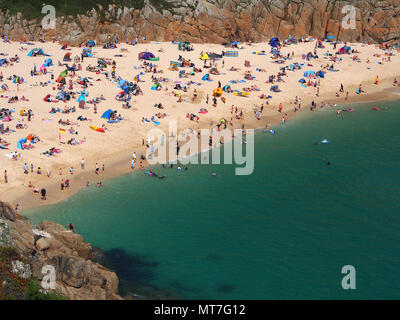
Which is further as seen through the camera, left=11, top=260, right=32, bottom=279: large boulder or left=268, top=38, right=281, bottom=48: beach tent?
left=268, top=38, right=281, bottom=48: beach tent

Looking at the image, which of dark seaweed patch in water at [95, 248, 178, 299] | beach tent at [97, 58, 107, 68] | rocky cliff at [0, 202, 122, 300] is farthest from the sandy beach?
rocky cliff at [0, 202, 122, 300]

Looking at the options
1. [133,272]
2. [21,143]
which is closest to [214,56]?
[21,143]

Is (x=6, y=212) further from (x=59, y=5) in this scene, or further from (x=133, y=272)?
(x=59, y=5)

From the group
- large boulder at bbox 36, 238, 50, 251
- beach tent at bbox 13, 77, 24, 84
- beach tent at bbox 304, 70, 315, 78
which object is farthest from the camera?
beach tent at bbox 304, 70, 315, 78

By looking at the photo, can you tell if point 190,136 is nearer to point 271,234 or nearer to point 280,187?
point 280,187

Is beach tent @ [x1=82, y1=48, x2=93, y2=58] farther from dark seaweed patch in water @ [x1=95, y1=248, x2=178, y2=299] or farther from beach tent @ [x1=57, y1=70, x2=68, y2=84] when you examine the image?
dark seaweed patch in water @ [x1=95, y1=248, x2=178, y2=299]
